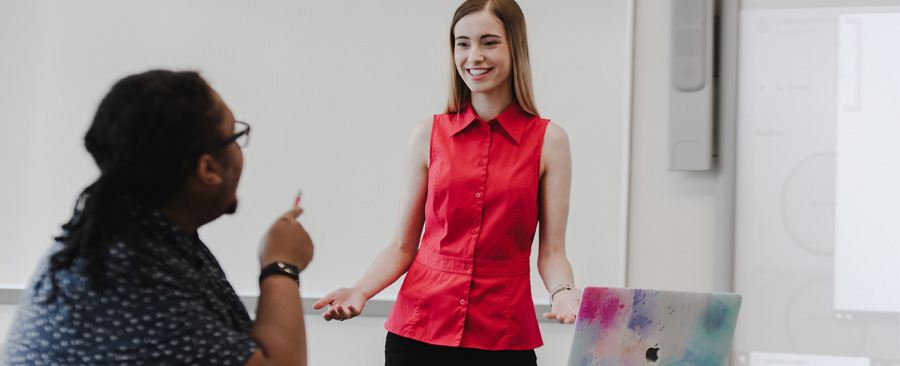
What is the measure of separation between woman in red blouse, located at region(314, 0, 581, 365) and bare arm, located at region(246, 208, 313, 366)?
0.38m

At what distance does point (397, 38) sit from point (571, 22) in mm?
600

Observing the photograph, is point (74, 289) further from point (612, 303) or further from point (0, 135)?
point (0, 135)

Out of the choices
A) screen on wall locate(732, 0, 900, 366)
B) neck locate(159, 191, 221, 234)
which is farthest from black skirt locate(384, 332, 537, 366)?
screen on wall locate(732, 0, 900, 366)

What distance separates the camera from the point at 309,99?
8.07 ft

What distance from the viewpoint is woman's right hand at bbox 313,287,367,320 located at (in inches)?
49.0

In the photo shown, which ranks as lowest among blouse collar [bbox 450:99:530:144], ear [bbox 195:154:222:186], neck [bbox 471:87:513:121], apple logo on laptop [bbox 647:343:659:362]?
apple logo on laptop [bbox 647:343:659:362]

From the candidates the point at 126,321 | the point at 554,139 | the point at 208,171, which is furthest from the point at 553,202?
the point at 126,321

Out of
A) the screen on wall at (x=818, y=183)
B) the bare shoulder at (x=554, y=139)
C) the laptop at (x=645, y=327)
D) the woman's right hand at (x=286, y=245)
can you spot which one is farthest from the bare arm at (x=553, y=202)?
the screen on wall at (x=818, y=183)

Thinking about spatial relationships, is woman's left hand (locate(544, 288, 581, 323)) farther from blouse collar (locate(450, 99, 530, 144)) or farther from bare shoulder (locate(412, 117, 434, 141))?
bare shoulder (locate(412, 117, 434, 141))

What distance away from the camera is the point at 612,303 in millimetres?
999

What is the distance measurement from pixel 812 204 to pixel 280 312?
6.34ft

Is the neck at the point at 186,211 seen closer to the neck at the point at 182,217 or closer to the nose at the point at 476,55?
the neck at the point at 182,217

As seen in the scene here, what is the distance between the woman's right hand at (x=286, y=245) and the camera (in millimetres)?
923

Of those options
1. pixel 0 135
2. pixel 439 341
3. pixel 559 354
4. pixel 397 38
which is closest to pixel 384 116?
pixel 397 38
